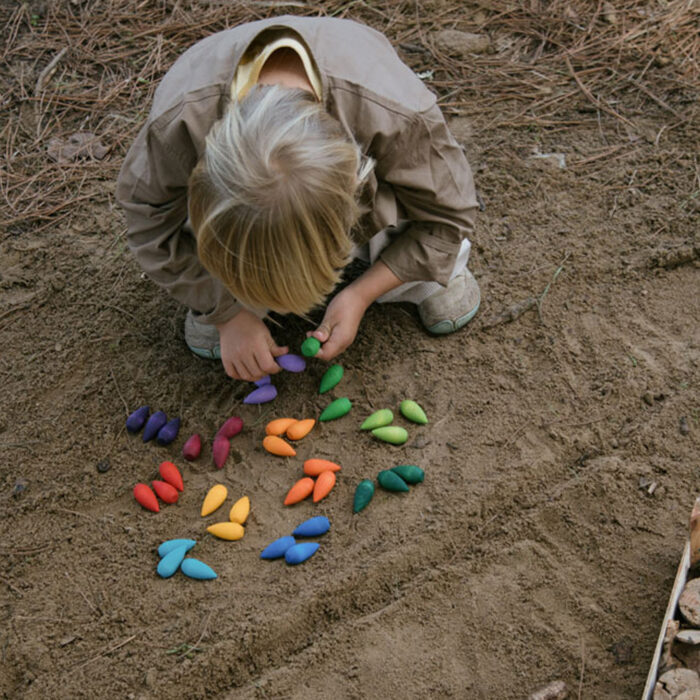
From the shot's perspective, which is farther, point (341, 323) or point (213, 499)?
point (341, 323)

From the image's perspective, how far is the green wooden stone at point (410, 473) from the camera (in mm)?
2182

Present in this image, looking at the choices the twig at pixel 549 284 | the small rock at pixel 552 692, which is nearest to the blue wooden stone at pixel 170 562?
the small rock at pixel 552 692

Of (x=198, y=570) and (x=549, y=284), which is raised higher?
(x=549, y=284)

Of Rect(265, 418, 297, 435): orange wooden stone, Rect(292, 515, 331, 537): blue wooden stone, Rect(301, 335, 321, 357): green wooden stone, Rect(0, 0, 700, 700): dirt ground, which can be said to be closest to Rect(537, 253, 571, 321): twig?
Rect(0, 0, 700, 700): dirt ground

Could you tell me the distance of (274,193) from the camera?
160 centimetres

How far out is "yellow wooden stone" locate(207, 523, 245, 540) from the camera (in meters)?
2.13

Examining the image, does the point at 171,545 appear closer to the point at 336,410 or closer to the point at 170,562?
the point at 170,562

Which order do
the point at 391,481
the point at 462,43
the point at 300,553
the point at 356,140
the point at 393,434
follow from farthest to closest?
the point at 462,43 < the point at 393,434 < the point at 391,481 < the point at 300,553 < the point at 356,140

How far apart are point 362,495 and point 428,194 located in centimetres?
83

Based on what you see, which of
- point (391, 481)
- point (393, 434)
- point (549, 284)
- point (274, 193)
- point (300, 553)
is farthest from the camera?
point (549, 284)

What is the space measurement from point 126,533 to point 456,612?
36.0 inches

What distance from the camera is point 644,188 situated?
2906 mm

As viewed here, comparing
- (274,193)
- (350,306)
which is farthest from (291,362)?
(274,193)

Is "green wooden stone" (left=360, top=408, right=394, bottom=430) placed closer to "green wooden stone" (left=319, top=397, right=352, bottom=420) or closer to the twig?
"green wooden stone" (left=319, top=397, right=352, bottom=420)
